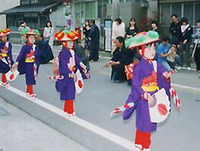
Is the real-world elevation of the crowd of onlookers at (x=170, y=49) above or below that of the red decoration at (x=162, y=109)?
above

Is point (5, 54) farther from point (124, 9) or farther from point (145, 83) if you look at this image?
point (124, 9)

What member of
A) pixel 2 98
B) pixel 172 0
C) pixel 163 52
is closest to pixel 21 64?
pixel 2 98

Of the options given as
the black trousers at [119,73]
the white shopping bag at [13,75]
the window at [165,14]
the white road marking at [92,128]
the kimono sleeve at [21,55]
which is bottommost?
the white road marking at [92,128]

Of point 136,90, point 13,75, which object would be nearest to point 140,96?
point 136,90

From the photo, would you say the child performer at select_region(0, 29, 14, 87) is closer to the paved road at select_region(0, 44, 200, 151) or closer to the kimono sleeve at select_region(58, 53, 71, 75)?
the paved road at select_region(0, 44, 200, 151)

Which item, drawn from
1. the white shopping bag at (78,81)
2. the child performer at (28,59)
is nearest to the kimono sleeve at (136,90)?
the white shopping bag at (78,81)

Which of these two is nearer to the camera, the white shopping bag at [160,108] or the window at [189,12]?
the white shopping bag at [160,108]

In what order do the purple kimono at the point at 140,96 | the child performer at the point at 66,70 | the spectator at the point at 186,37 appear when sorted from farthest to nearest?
1. the spectator at the point at 186,37
2. the child performer at the point at 66,70
3. the purple kimono at the point at 140,96

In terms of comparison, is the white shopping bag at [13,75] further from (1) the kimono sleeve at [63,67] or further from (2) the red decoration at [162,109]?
(2) the red decoration at [162,109]

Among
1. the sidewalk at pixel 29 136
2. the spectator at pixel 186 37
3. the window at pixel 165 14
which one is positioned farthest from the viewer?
the window at pixel 165 14

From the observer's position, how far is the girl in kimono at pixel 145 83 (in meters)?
4.11

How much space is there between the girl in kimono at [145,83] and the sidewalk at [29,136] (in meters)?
0.94

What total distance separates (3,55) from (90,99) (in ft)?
10.0

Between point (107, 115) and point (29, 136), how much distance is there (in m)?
1.76
